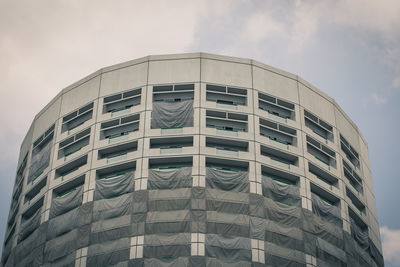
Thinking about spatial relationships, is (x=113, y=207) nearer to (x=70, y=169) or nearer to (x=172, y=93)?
(x=70, y=169)

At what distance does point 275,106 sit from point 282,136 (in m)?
5.61

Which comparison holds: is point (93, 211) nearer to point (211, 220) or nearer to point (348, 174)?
point (211, 220)

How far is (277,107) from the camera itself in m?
113

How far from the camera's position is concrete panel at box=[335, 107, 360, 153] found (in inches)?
4740

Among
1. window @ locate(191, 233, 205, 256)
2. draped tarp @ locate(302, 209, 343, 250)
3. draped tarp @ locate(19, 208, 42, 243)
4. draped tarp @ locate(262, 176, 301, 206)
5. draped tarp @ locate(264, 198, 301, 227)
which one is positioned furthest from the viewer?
draped tarp @ locate(19, 208, 42, 243)

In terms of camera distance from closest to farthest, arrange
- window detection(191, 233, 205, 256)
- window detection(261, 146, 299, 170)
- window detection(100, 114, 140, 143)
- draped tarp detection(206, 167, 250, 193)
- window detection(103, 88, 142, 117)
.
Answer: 1. window detection(191, 233, 205, 256)
2. draped tarp detection(206, 167, 250, 193)
3. window detection(261, 146, 299, 170)
4. window detection(100, 114, 140, 143)
5. window detection(103, 88, 142, 117)

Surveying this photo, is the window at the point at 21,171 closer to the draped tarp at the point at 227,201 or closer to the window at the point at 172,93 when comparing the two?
the window at the point at 172,93

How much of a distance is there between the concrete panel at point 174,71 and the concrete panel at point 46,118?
19.1m

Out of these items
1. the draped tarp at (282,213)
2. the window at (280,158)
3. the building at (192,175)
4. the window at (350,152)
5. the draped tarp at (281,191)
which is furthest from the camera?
the window at (350,152)

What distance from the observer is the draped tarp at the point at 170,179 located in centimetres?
9912

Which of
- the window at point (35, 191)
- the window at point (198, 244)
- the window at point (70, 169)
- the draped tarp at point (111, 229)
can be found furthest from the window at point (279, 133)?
the window at point (35, 191)

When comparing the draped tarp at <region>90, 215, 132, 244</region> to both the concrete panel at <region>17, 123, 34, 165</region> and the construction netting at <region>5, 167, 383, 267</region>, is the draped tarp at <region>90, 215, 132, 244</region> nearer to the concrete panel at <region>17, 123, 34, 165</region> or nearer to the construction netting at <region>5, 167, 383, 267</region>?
the construction netting at <region>5, 167, 383, 267</region>

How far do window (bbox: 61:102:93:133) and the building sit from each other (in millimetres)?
215

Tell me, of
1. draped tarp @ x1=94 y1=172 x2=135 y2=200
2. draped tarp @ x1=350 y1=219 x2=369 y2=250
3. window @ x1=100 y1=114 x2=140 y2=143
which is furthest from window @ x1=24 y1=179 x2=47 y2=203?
draped tarp @ x1=350 y1=219 x2=369 y2=250
